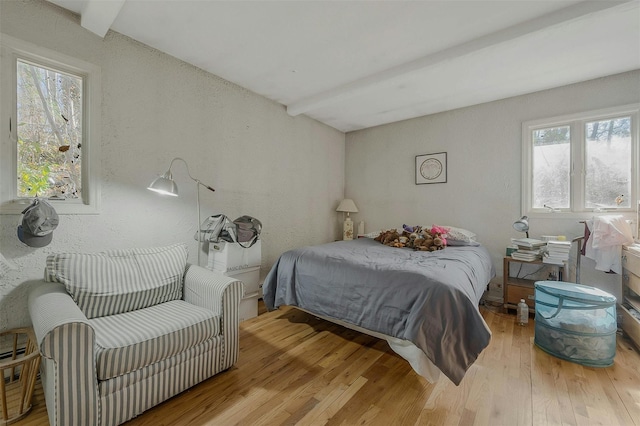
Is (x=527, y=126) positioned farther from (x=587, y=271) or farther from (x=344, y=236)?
(x=344, y=236)

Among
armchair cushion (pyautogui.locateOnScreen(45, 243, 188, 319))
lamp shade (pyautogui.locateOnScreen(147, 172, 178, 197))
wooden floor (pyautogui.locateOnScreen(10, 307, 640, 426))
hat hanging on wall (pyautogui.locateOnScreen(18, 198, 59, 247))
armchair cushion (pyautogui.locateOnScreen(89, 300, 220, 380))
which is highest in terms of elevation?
lamp shade (pyautogui.locateOnScreen(147, 172, 178, 197))

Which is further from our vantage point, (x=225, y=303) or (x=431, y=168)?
(x=431, y=168)

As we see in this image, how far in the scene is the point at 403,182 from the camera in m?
4.24

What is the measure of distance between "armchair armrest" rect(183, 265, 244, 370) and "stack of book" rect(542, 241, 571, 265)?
9.89 ft

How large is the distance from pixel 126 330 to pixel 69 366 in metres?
0.32

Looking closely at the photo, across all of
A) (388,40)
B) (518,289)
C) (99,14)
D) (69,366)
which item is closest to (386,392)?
(69,366)

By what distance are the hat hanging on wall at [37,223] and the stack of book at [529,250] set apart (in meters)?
4.07

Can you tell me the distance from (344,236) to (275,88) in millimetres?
2532

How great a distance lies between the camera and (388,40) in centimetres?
229

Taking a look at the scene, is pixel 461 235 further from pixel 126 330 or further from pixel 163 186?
pixel 126 330

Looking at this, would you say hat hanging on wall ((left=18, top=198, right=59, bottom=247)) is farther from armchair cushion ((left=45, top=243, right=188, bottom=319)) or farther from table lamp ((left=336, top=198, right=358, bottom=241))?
table lamp ((left=336, top=198, right=358, bottom=241))

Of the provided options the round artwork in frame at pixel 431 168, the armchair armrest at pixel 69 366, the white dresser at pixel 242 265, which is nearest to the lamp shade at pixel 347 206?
the round artwork in frame at pixel 431 168

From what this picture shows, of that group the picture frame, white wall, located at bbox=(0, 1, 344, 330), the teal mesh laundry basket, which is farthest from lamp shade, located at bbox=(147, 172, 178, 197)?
the picture frame

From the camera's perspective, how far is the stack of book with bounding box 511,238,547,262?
2.87m
